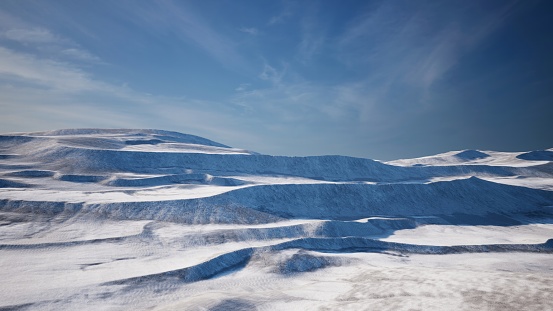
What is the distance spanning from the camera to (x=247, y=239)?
3061 cm

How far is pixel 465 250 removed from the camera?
3016 centimetres

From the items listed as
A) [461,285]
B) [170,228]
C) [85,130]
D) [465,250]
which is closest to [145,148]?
[85,130]

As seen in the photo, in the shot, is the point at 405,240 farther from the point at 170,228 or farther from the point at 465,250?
the point at 170,228

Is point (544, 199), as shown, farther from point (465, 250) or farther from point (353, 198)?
point (465, 250)

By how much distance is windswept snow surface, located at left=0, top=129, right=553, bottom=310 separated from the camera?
16.6 m

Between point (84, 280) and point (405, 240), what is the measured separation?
29.0m

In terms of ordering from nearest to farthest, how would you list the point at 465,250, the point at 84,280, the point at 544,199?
1. the point at 84,280
2. the point at 465,250
3. the point at 544,199

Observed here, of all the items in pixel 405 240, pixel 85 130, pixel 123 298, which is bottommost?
pixel 123 298

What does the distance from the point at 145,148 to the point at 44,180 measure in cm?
3006

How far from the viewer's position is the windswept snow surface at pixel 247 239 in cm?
1664

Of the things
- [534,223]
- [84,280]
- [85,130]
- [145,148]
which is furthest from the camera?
[85,130]

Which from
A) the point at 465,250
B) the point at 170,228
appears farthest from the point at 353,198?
the point at 170,228

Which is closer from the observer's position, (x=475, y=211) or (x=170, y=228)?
(x=170, y=228)

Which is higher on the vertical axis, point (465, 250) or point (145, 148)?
point (145, 148)
